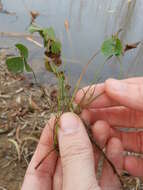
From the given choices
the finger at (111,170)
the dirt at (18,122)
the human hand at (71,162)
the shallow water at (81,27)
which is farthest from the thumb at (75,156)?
the shallow water at (81,27)

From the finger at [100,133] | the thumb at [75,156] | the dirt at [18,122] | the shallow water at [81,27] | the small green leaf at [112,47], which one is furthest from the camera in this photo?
the shallow water at [81,27]

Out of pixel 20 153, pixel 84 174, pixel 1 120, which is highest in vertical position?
pixel 84 174

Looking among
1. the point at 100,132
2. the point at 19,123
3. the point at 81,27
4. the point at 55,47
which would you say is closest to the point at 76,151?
the point at 100,132

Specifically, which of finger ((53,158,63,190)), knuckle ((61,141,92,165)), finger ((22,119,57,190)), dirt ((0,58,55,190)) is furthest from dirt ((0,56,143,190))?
knuckle ((61,141,92,165))

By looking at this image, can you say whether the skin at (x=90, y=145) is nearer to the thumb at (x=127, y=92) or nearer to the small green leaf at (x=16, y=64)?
the thumb at (x=127, y=92)

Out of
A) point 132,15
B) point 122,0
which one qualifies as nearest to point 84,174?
point 132,15

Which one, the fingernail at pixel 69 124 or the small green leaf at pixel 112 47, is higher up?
Result: the small green leaf at pixel 112 47

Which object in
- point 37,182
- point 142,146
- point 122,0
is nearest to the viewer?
point 37,182

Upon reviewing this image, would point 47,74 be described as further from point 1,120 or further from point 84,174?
point 84,174
